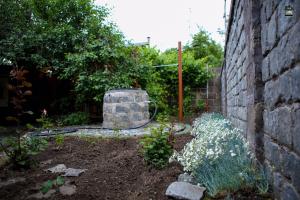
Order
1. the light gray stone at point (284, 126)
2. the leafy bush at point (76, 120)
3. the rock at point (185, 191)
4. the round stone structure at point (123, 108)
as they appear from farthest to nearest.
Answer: the leafy bush at point (76, 120) < the round stone structure at point (123, 108) < the rock at point (185, 191) < the light gray stone at point (284, 126)

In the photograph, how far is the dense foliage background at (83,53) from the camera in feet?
27.6

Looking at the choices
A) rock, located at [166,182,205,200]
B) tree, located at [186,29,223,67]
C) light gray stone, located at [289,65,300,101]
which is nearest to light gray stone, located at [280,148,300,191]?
light gray stone, located at [289,65,300,101]

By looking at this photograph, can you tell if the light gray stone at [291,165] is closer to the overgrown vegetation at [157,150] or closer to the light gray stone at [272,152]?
the light gray stone at [272,152]

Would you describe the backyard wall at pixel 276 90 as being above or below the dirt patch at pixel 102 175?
above

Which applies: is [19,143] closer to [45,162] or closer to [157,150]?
[45,162]

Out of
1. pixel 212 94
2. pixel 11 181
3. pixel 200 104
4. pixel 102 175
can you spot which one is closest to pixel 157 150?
pixel 102 175

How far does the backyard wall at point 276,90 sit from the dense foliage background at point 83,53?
6048 millimetres

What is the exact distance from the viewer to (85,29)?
960cm

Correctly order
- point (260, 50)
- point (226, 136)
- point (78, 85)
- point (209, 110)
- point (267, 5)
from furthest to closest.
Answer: point (209, 110), point (78, 85), point (226, 136), point (260, 50), point (267, 5)

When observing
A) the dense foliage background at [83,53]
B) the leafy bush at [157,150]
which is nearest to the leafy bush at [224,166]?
the leafy bush at [157,150]

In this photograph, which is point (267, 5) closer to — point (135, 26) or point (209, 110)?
point (209, 110)

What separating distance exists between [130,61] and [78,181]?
603cm

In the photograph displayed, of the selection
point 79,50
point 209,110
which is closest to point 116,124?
point 79,50

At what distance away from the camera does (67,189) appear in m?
2.78
